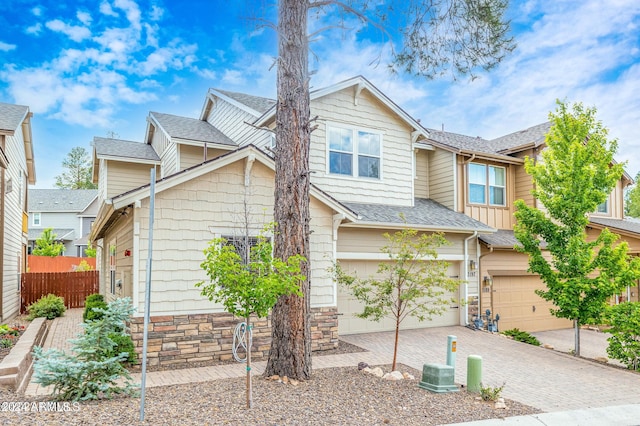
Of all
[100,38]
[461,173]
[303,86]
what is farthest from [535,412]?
[100,38]

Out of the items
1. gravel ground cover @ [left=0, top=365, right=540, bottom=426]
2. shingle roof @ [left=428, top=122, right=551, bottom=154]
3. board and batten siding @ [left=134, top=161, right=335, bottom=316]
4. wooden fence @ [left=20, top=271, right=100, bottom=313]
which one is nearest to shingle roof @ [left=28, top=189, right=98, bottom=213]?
wooden fence @ [left=20, top=271, right=100, bottom=313]

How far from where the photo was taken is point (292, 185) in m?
7.13

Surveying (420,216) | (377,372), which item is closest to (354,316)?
(420,216)

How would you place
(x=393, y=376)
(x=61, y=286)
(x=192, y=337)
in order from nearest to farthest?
(x=393, y=376) → (x=192, y=337) → (x=61, y=286)

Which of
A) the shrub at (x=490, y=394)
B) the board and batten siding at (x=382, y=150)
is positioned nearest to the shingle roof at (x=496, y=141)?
the board and batten siding at (x=382, y=150)

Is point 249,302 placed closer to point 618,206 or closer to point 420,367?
point 420,367

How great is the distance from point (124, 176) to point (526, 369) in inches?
517

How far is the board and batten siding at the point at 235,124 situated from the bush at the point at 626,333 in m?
9.17

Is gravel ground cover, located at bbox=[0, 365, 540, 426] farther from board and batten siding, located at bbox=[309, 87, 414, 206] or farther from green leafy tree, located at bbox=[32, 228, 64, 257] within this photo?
green leafy tree, located at bbox=[32, 228, 64, 257]

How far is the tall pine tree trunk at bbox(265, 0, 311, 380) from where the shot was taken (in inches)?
272

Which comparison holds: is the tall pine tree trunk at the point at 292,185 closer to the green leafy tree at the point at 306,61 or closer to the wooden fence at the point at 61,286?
the green leafy tree at the point at 306,61

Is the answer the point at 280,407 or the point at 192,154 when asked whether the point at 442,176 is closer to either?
the point at 192,154

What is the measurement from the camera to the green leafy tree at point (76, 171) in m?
47.6

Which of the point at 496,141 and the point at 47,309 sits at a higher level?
the point at 496,141
